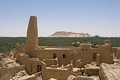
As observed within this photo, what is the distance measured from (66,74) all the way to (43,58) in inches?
254

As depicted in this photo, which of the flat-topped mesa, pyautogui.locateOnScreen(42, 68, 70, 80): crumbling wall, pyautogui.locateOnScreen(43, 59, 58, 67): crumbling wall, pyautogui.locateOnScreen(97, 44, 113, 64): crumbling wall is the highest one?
the flat-topped mesa

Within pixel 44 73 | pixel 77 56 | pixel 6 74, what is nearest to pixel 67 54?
pixel 77 56

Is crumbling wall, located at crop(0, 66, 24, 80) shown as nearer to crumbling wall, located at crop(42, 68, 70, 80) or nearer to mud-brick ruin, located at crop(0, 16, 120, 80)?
mud-brick ruin, located at crop(0, 16, 120, 80)

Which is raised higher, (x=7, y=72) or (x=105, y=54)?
(x=105, y=54)

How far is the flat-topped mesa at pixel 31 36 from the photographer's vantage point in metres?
26.9

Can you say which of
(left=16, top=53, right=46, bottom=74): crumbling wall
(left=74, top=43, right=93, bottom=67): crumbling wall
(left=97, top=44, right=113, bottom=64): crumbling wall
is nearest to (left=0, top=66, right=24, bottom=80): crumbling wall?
(left=16, top=53, right=46, bottom=74): crumbling wall

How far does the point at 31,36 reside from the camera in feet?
88.4

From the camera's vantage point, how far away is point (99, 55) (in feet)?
83.7

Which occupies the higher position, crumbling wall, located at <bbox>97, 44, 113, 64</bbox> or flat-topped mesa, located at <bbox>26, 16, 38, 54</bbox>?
flat-topped mesa, located at <bbox>26, 16, 38, 54</bbox>

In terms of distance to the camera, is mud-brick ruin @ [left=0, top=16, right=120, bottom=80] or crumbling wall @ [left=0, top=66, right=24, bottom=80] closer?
crumbling wall @ [left=0, top=66, right=24, bottom=80]

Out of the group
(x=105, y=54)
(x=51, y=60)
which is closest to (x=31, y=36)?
(x=51, y=60)

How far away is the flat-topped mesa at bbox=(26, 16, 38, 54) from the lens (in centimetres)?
2686

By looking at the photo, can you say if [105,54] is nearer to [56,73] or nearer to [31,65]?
[56,73]

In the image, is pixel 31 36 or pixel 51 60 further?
pixel 31 36
